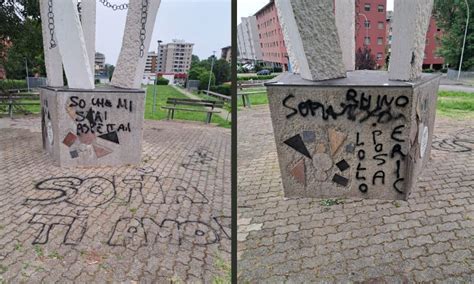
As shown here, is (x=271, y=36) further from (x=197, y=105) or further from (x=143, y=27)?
(x=143, y=27)

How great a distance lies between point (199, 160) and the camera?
6.48 metres

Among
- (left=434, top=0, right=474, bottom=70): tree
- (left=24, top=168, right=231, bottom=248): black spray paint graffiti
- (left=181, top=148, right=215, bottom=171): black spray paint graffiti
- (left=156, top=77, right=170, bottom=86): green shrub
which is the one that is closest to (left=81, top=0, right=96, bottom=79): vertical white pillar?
(left=181, top=148, right=215, bottom=171): black spray paint graffiti

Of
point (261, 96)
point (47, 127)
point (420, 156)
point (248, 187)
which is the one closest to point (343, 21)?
point (420, 156)

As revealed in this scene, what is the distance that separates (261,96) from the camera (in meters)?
17.8

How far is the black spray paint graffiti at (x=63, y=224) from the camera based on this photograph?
3.35m

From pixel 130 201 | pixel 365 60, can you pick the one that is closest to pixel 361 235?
pixel 130 201

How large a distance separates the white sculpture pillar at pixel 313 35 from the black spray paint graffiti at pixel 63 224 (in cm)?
276

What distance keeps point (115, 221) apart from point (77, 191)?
3.70 ft

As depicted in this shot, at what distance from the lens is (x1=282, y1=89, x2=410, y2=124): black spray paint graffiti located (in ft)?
12.0

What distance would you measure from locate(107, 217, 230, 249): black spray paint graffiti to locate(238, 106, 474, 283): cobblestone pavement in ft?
1.12

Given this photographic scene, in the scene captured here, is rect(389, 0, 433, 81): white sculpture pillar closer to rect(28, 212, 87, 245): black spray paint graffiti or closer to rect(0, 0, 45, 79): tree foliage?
rect(28, 212, 87, 245): black spray paint graffiti

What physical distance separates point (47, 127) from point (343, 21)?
5.19 meters

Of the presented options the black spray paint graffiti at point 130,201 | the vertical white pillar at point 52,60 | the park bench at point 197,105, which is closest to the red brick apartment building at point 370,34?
the park bench at point 197,105

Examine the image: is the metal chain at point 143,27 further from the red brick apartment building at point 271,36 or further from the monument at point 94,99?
the red brick apartment building at point 271,36
